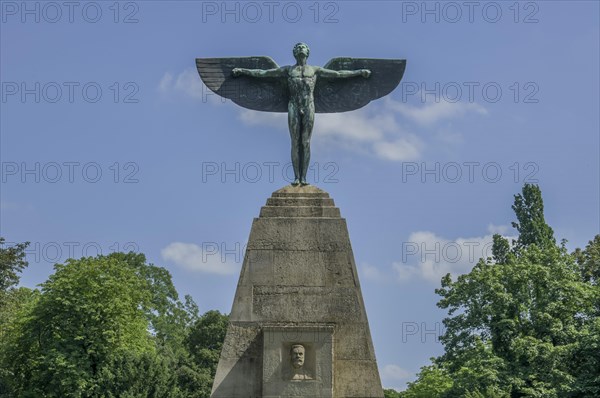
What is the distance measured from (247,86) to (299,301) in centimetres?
514

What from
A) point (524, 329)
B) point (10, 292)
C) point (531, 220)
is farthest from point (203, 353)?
point (524, 329)

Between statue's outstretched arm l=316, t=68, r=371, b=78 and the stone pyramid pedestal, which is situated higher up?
statue's outstretched arm l=316, t=68, r=371, b=78

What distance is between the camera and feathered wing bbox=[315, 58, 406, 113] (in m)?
20.2

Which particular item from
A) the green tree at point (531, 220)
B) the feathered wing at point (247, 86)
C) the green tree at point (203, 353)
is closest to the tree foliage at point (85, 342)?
the green tree at point (203, 353)

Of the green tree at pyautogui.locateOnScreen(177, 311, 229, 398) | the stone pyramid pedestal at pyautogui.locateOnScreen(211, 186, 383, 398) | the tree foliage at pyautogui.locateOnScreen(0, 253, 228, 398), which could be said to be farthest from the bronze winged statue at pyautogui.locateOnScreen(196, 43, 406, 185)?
the green tree at pyautogui.locateOnScreen(177, 311, 229, 398)

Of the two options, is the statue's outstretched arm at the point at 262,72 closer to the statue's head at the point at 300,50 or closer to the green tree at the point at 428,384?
the statue's head at the point at 300,50

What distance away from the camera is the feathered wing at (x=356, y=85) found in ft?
66.3

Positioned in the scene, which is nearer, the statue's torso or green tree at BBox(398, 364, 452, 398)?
the statue's torso

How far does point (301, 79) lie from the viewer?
64.6 feet

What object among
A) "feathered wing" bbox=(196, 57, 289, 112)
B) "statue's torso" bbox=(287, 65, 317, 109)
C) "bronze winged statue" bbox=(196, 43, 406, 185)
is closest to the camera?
"statue's torso" bbox=(287, 65, 317, 109)

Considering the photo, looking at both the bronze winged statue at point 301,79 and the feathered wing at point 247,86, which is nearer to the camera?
the bronze winged statue at point 301,79

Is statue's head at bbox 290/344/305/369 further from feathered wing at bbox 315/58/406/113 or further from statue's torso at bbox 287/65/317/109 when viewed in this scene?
feathered wing at bbox 315/58/406/113

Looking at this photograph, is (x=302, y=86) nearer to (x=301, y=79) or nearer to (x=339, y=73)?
(x=301, y=79)

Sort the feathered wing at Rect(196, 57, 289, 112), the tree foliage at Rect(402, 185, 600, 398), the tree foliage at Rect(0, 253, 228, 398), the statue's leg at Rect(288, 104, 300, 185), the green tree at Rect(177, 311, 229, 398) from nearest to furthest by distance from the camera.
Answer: the statue's leg at Rect(288, 104, 300, 185) < the feathered wing at Rect(196, 57, 289, 112) < the tree foliage at Rect(402, 185, 600, 398) < the tree foliage at Rect(0, 253, 228, 398) < the green tree at Rect(177, 311, 229, 398)
